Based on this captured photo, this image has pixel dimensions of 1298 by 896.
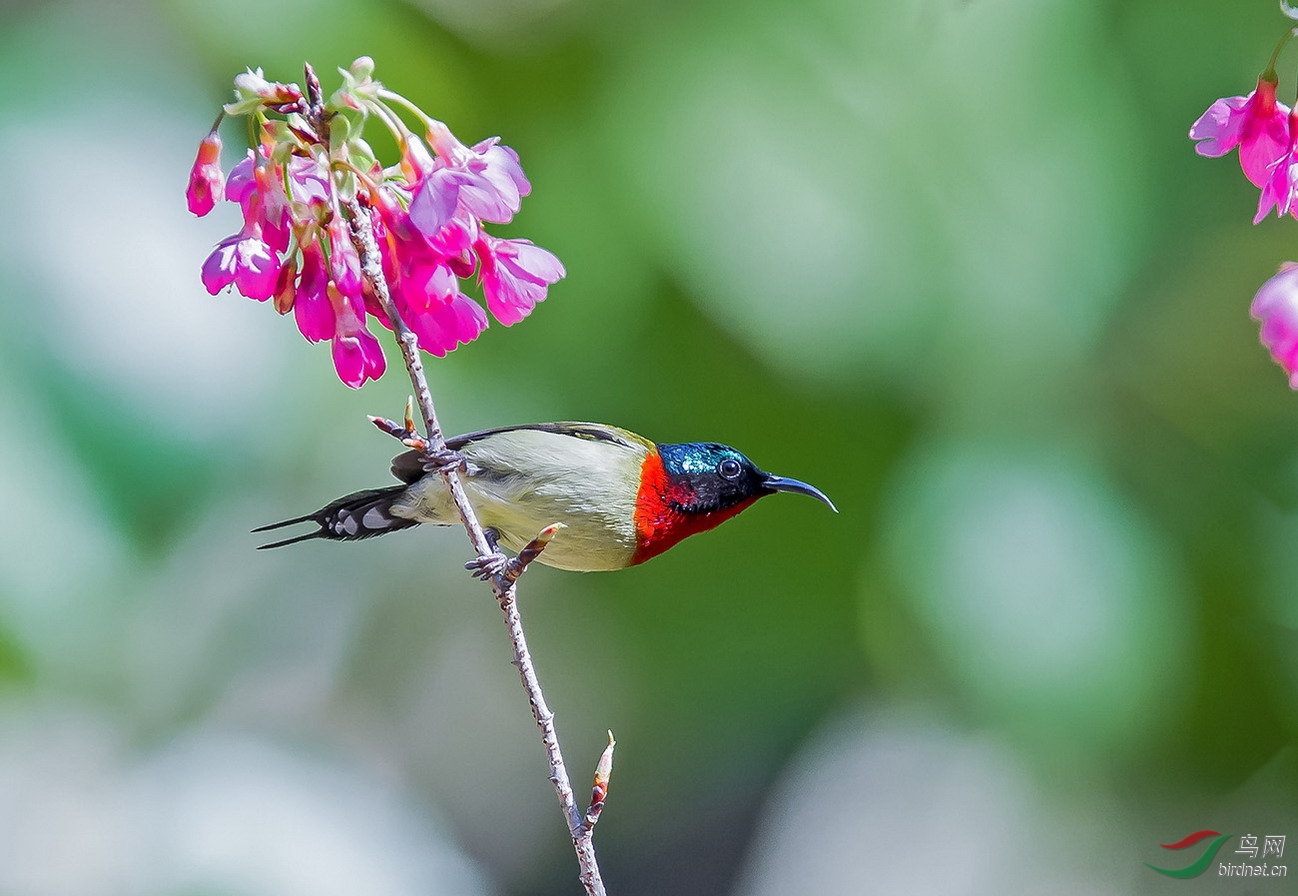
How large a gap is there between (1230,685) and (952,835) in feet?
2.59

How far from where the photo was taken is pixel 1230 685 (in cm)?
285

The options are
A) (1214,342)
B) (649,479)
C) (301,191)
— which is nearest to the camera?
(301,191)

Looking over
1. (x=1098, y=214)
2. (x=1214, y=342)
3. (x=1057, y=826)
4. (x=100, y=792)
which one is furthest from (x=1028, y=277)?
(x=100, y=792)

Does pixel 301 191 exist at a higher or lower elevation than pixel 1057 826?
higher

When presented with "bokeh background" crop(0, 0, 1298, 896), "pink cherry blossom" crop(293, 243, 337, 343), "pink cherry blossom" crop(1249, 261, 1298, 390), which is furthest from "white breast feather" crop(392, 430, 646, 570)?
"bokeh background" crop(0, 0, 1298, 896)

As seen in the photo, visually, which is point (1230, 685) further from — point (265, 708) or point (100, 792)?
point (100, 792)

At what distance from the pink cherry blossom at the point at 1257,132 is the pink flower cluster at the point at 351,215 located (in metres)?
0.57

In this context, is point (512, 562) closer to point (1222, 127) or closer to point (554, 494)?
point (554, 494)

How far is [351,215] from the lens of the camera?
0.82 metres

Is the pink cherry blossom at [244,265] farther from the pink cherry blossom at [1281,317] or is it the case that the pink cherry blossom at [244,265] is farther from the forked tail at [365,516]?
the pink cherry blossom at [1281,317]

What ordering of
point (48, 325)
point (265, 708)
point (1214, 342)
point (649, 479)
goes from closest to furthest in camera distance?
point (649, 479) < point (48, 325) < point (265, 708) < point (1214, 342)

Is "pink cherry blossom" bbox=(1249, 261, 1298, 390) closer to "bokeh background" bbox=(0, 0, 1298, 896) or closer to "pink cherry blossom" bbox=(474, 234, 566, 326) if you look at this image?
"pink cherry blossom" bbox=(474, 234, 566, 326)

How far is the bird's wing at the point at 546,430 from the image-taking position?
132 centimetres

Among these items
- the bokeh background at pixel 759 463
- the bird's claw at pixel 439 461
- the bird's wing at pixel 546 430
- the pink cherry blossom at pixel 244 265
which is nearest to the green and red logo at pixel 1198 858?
the bokeh background at pixel 759 463
